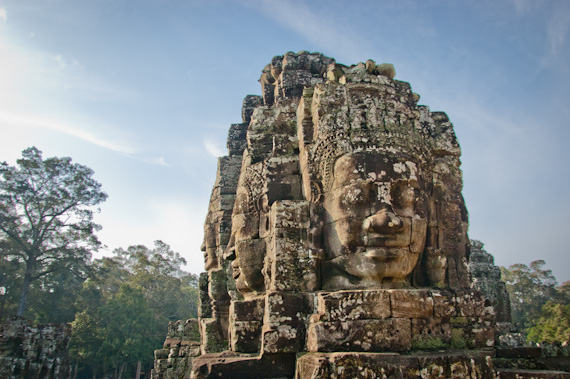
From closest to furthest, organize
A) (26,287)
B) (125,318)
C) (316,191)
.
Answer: (316,191) < (26,287) < (125,318)

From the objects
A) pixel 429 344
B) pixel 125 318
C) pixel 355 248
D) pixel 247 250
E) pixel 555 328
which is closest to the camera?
pixel 429 344

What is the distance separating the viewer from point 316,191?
208 inches

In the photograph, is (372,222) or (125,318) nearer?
(372,222)

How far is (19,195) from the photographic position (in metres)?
24.3

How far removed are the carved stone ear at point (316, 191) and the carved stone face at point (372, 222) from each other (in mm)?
92

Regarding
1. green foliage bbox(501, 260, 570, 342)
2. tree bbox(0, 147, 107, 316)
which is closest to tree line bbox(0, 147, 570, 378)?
tree bbox(0, 147, 107, 316)

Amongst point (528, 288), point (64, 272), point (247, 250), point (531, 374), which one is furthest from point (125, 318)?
point (528, 288)

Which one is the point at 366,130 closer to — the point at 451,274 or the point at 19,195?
the point at 451,274

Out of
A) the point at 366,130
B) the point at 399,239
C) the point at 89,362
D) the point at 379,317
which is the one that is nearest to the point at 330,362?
the point at 379,317

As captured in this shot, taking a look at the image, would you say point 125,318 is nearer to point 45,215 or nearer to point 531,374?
point 45,215

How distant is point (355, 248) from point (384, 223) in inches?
17.6

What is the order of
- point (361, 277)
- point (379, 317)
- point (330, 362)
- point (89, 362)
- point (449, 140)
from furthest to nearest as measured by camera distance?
point (89, 362) < point (449, 140) < point (361, 277) < point (379, 317) < point (330, 362)

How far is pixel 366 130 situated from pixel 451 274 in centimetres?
213

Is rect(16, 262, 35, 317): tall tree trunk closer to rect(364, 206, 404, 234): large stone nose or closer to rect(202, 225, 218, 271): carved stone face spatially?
rect(202, 225, 218, 271): carved stone face
